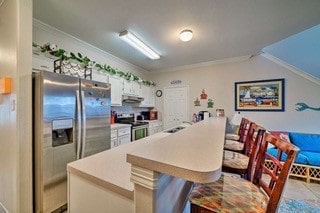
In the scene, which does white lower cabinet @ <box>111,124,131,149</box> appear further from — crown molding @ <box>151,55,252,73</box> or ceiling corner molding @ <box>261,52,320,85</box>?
ceiling corner molding @ <box>261,52,320,85</box>

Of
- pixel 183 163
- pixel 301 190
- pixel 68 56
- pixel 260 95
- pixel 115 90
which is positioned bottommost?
pixel 301 190

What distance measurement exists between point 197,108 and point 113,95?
255 cm

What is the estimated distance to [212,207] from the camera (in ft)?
3.10

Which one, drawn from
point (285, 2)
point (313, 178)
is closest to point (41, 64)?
point (285, 2)

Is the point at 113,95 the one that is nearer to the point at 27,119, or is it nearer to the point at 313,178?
the point at 27,119

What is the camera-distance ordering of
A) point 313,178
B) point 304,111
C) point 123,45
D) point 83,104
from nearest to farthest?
point 83,104
point 313,178
point 123,45
point 304,111

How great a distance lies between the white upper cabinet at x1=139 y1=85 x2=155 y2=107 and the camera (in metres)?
4.99

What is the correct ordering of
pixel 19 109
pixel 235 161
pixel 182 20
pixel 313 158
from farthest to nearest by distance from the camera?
pixel 313 158 < pixel 182 20 < pixel 235 161 < pixel 19 109

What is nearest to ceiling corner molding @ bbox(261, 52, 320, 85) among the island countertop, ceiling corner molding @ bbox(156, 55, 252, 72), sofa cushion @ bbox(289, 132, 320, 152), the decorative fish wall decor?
ceiling corner molding @ bbox(156, 55, 252, 72)

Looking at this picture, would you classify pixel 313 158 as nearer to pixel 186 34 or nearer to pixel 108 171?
pixel 186 34

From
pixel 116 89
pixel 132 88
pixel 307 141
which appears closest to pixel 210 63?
pixel 132 88

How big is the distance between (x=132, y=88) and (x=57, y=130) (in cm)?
→ 263

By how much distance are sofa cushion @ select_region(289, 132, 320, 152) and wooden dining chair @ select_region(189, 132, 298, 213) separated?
10.2 feet

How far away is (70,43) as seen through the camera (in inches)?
118
